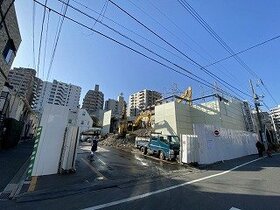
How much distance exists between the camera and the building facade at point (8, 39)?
1254cm

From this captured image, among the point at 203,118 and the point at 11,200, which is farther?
the point at 203,118

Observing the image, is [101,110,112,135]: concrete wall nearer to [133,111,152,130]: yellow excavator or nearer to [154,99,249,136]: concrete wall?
[133,111,152,130]: yellow excavator

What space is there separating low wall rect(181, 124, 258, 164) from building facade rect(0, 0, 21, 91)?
46.5 ft

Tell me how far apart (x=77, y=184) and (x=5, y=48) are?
39.4 ft

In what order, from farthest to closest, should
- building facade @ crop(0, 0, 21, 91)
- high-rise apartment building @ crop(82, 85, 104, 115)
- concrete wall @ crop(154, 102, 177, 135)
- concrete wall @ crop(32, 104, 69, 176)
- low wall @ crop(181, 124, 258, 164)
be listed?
high-rise apartment building @ crop(82, 85, 104, 115) → concrete wall @ crop(154, 102, 177, 135) → low wall @ crop(181, 124, 258, 164) → building facade @ crop(0, 0, 21, 91) → concrete wall @ crop(32, 104, 69, 176)

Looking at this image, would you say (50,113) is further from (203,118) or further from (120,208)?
(203,118)

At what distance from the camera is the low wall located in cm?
1405

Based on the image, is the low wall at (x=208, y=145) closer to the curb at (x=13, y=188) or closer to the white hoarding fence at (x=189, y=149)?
the white hoarding fence at (x=189, y=149)

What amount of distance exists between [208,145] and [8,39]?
16915mm

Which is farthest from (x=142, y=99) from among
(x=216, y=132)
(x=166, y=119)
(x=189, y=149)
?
(x=189, y=149)

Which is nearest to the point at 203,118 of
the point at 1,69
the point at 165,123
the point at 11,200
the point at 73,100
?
the point at 165,123

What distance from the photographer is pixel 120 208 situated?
4961mm

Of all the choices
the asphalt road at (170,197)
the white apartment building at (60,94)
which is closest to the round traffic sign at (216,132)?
the asphalt road at (170,197)

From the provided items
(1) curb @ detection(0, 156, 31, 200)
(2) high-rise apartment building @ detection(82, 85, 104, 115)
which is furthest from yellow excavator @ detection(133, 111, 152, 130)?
(2) high-rise apartment building @ detection(82, 85, 104, 115)
